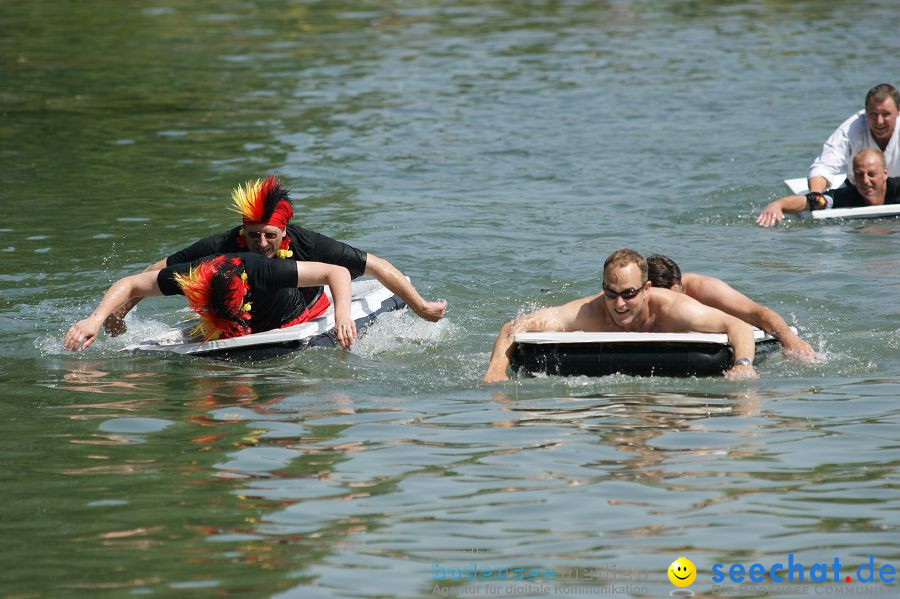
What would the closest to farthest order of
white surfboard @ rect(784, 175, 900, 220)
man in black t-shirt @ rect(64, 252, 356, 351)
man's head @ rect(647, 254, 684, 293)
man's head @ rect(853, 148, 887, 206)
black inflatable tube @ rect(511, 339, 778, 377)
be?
black inflatable tube @ rect(511, 339, 778, 377), man's head @ rect(647, 254, 684, 293), man in black t-shirt @ rect(64, 252, 356, 351), white surfboard @ rect(784, 175, 900, 220), man's head @ rect(853, 148, 887, 206)

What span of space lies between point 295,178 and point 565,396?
9.30m

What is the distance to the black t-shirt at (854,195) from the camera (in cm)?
1391

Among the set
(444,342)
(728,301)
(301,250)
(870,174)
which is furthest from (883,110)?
(301,250)

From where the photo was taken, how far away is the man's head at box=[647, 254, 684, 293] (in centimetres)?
944

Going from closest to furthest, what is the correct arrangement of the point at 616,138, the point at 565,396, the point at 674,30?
the point at 565,396 → the point at 616,138 → the point at 674,30

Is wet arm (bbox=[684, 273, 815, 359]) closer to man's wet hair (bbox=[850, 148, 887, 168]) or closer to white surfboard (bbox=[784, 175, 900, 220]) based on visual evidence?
white surfboard (bbox=[784, 175, 900, 220])

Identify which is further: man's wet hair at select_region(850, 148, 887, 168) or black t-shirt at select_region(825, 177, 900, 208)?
black t-shirt at select_region(825, 177, 900, 208)

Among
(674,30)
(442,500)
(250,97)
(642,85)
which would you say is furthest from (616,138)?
(442,500)

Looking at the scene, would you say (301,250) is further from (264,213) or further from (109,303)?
(109,303)

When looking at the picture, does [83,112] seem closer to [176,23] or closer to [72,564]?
A: [176,23]

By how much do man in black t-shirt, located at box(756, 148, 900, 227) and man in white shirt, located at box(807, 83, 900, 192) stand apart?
8.7 inches

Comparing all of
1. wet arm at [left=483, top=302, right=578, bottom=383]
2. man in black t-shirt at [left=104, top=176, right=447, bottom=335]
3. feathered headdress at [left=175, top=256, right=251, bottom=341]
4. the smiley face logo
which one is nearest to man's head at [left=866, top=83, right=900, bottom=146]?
man in black t-shirt at [left=104, top=176, right=447, bottom=335]

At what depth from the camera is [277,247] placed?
395 inches

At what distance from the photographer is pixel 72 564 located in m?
6.11
